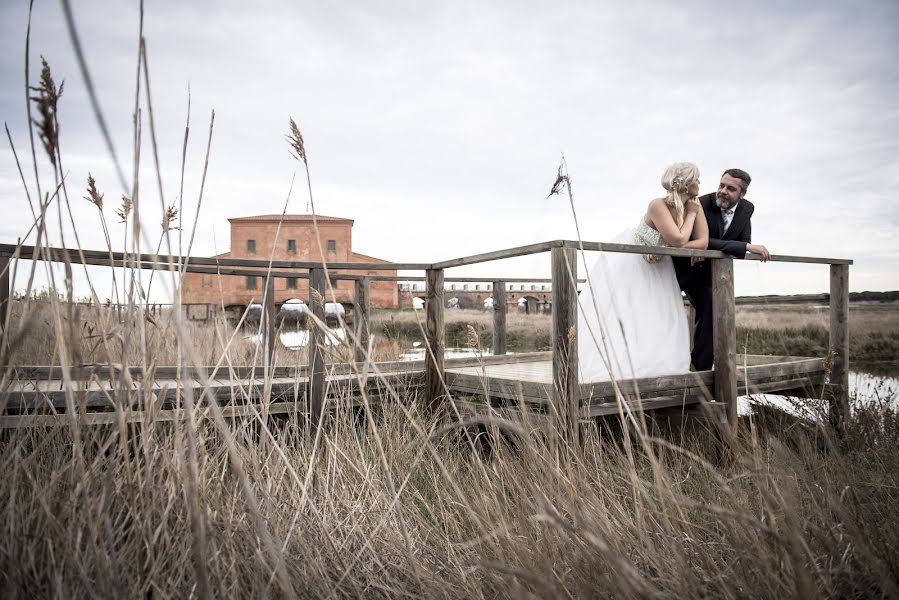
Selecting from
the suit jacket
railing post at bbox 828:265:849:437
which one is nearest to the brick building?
railing post at bbox 828:265:849:437

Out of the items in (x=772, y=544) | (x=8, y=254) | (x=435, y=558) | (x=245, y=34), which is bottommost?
(x=435, y=558)

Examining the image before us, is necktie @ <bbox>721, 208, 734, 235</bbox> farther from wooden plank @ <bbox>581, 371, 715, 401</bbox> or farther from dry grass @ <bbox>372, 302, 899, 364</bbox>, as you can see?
dry grass @ <bbox>372, 302, 899, 364</bbox>

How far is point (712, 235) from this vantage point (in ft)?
14.0

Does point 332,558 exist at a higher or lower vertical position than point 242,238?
lower

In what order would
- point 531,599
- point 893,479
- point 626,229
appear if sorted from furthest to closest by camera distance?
point 626,229 < point 893,479 < point 531,599

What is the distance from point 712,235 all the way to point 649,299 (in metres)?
0.76

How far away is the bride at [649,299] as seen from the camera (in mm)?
3850

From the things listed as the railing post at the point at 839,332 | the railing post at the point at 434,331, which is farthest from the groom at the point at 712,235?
the railing post at the point at 434,331

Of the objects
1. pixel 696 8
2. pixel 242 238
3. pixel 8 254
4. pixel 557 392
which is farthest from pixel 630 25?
pixel 242 238

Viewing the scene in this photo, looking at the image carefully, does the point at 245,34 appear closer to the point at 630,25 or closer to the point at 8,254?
the point at 8,254

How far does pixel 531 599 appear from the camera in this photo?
1.07 m

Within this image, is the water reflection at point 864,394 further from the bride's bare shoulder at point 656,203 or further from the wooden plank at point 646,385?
the bride's bare shoulder at point 656,203

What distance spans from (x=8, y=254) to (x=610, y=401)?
3.62 meters

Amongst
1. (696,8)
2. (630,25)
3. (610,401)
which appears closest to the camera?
(610,401)
